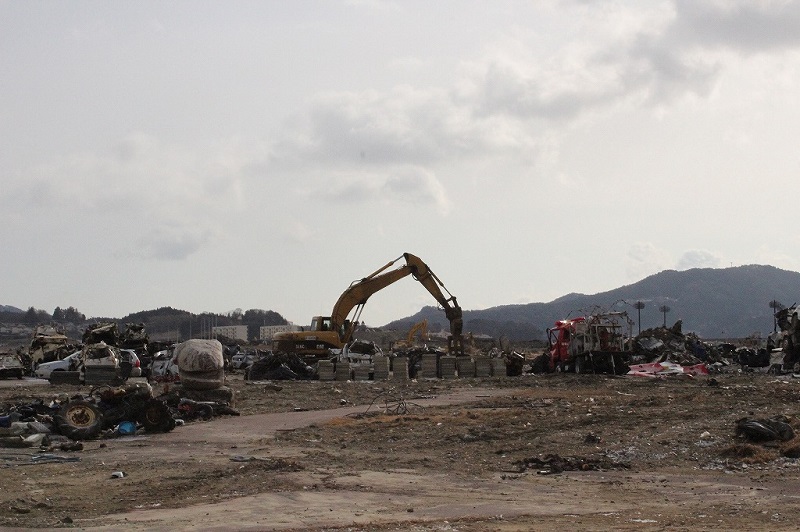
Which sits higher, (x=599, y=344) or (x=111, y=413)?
(x=599, y=344)

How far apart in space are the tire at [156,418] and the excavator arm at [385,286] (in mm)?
27407

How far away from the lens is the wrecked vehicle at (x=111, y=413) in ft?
63.2

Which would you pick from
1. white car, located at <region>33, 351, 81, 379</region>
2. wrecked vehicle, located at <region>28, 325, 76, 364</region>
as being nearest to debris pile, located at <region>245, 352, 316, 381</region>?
white car, located at <region>33, 351, 81, 379</region>

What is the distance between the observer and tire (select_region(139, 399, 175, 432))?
20.2 meters

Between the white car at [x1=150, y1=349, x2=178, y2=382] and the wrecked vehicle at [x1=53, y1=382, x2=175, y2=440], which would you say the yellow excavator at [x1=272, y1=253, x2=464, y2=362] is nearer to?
the white car at [x1=150, y1=349, x2=178, y2=382]

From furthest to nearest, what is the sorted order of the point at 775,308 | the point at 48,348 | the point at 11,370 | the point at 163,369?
the point at 775,308 < the point at 48,348 < the point at 11,370 < the point at 163,369

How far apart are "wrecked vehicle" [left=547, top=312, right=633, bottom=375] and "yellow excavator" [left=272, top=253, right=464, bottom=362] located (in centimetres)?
578

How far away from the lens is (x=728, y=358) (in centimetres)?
5238

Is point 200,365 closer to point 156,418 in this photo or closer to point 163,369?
point 156,418

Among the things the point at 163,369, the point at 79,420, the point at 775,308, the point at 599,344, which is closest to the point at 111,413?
the point at 79,420

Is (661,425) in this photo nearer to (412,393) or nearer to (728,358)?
(412,393)

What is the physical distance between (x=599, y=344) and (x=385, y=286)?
446 inches

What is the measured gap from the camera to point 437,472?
15.1m

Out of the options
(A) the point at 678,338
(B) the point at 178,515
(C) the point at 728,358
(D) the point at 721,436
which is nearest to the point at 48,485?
(B) the point at 178,515
